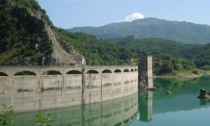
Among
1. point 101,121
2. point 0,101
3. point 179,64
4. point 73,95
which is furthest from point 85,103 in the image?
point 179,64

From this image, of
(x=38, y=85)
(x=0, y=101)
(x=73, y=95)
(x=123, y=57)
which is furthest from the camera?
(x=123, y=57)

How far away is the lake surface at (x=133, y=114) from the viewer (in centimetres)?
4712

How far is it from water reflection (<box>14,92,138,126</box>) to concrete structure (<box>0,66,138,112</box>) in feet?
4.17

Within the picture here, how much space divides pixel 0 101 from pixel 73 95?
41.3ft

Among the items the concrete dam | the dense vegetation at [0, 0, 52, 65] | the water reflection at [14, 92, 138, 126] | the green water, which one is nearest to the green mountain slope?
the dense vegetation at [0, 0, 52, 65]

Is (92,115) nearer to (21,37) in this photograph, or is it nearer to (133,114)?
(133,114)

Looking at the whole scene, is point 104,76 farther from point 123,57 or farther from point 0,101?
point 123,57

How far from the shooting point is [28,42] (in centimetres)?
7650

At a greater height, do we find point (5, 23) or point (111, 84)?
point (5, 23)

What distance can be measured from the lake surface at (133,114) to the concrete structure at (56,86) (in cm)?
135

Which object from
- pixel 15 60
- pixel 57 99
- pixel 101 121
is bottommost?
pixel 101 121

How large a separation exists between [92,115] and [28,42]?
105 ft

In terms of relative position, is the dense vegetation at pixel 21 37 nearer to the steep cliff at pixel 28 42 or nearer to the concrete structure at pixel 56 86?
the steep cliff at pixel 28 42

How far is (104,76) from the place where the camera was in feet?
202
